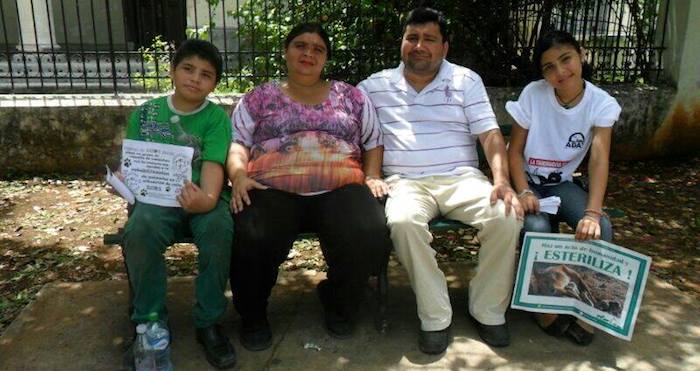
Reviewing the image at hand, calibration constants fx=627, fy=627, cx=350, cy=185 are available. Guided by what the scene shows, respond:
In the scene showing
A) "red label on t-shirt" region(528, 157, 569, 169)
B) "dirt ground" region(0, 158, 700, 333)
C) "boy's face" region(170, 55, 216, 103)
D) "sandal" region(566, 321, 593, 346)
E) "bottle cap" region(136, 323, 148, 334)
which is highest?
"boy's face" region(170, 55, 216, 103)

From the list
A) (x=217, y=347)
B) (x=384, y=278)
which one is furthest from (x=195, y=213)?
(x=384, y=278)

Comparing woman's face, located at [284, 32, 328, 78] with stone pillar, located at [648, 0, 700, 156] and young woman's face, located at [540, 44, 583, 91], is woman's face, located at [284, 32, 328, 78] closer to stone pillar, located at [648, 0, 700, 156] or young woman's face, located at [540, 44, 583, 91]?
young woman's face, located at [540, 44, 583, 91]

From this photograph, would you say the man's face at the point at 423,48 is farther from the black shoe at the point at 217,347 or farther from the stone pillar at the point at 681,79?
the stone pillar at the point at 681,79

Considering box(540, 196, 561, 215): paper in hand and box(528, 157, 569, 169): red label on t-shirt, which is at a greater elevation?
box(528, 157, 569, 169): red label on t-shirt

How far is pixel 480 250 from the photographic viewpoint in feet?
9.82

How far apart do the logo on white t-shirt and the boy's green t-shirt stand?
1724 millimetres

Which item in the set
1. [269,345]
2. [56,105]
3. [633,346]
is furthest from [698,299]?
[56,105]

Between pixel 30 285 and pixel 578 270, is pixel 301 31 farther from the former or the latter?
pixel 30 285

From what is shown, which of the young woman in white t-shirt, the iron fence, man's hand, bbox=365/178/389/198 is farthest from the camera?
the iron fence

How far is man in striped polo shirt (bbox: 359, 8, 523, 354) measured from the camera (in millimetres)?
2906

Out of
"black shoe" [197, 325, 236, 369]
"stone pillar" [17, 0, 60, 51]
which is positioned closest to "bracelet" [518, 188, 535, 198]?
"black shoe" [197, 325, 236, 369]

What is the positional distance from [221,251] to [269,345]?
1.78ft

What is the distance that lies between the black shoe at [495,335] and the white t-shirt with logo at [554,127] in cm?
82

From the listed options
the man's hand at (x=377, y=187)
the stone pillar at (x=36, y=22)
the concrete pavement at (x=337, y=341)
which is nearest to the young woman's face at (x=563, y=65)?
the man's hand at (x=377, y=187)
